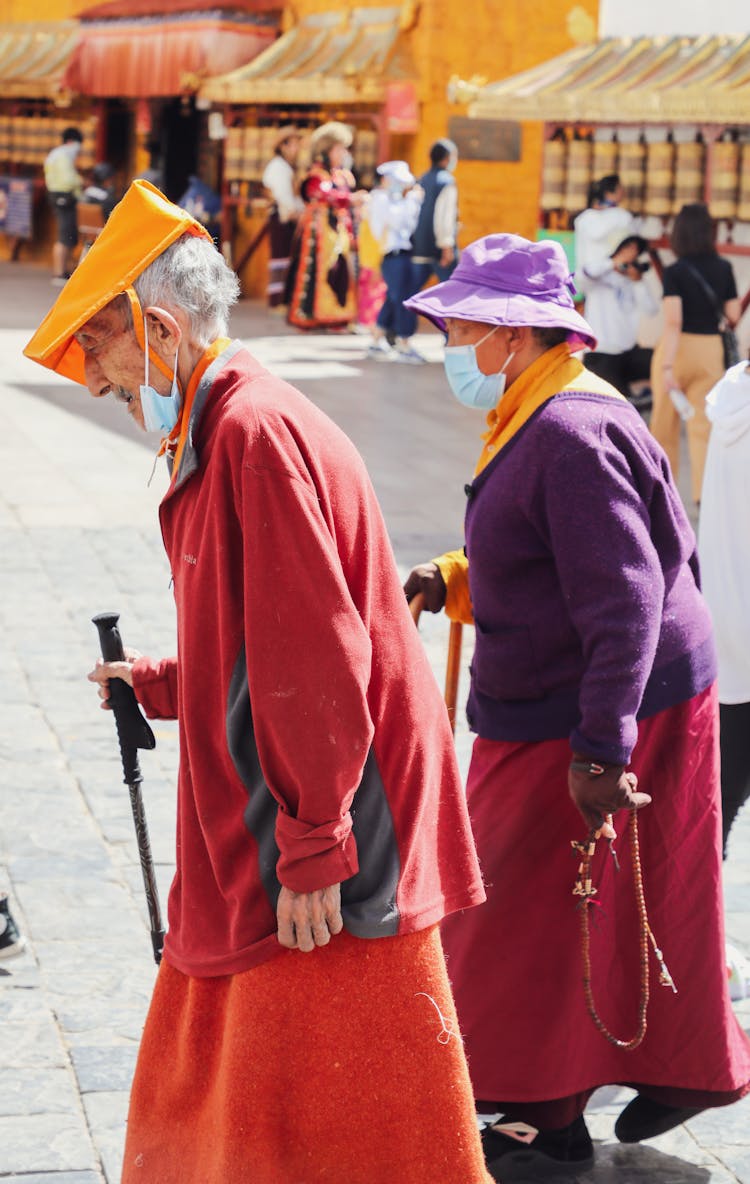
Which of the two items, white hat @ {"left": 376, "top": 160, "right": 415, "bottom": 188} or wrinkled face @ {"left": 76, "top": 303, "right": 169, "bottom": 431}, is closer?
wrinkled face @ {"left": 76, "top": 303, "right": 169, "bottom": 431}

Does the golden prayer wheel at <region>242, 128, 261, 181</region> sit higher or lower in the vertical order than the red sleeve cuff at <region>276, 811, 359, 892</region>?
lower

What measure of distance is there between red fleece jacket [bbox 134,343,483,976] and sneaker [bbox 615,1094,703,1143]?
1.10 meters

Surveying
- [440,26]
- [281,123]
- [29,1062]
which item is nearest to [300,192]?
[440,26]

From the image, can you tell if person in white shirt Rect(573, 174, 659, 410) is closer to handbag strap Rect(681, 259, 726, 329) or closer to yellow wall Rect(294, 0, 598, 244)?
handbag strap Rect(681, 259, 726, 329)

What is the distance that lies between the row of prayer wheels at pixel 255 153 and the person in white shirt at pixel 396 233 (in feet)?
13.2

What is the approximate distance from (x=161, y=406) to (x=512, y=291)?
45.7 inches

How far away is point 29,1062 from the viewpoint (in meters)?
4.06

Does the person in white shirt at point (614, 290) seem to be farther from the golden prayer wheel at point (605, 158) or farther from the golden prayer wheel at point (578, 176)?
the golden prayer wheel at point (578, 176)

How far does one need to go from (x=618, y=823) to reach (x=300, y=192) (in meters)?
15.7

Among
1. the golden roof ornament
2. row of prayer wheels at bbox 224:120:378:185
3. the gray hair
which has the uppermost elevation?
the golden roof ornament

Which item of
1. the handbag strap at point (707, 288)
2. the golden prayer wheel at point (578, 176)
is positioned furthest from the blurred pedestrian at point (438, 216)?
the handbag strap at point (707, 288)

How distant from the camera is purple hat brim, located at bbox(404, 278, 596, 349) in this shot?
11.6 ft

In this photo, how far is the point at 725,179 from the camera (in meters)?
13.9

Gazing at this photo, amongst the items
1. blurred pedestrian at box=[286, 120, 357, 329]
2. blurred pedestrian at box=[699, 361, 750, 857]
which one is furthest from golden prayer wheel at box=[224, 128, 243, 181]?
blurred pedestrian at box=[699, 361, 750, 857]
